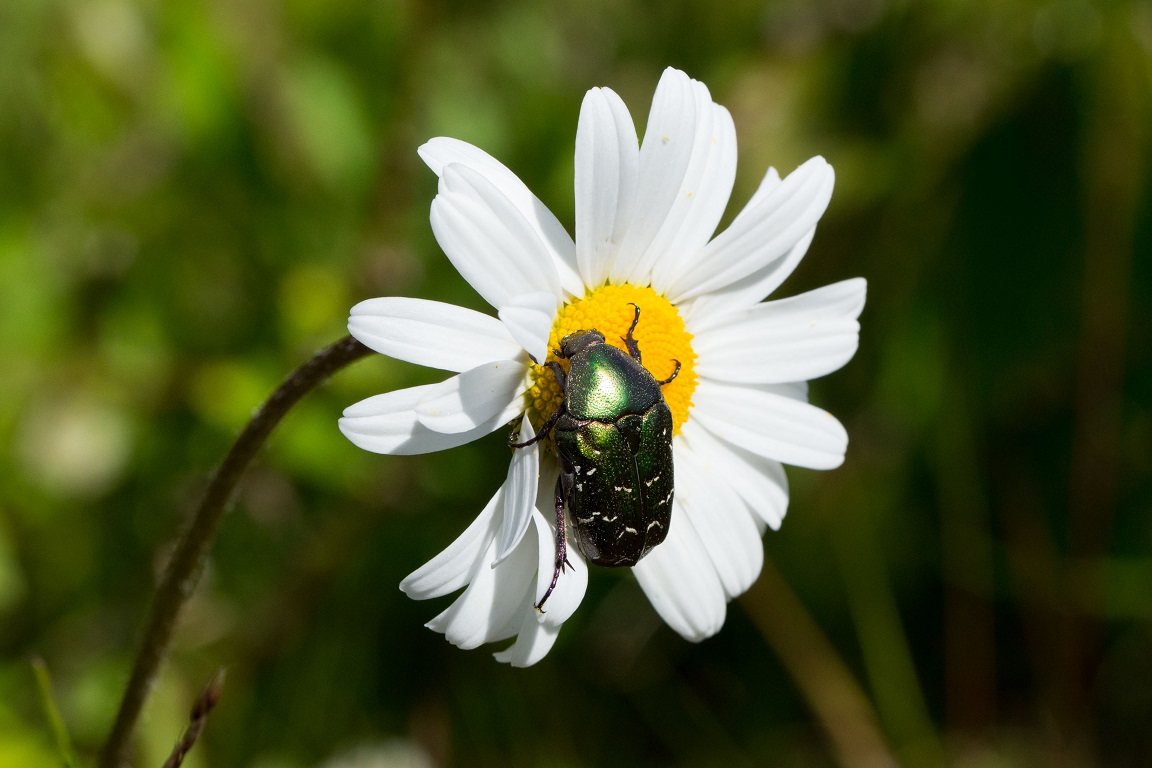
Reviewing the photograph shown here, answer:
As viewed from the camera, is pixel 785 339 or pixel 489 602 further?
pixel 785 339

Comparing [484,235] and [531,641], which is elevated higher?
[484,235]

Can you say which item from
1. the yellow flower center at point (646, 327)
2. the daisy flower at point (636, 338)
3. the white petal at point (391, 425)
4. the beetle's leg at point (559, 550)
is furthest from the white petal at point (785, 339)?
the white petal at point (391, 425)

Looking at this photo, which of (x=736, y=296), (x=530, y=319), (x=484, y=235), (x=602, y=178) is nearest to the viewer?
(x=530, y=319)

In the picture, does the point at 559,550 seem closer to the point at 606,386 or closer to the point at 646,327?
the point at 606,386

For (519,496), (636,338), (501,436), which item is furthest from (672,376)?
(501,436)

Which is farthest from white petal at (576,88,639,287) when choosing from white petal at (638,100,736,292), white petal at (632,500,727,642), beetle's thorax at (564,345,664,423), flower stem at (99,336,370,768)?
white petal at (632,500,727,642)

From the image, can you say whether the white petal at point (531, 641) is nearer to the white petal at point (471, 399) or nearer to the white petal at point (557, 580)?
the white petal at point (557, 580)

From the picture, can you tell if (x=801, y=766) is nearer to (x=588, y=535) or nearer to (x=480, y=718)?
(x=480, y=718)

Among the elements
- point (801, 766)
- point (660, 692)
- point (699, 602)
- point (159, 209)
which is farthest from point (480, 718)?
point (159, 209)
